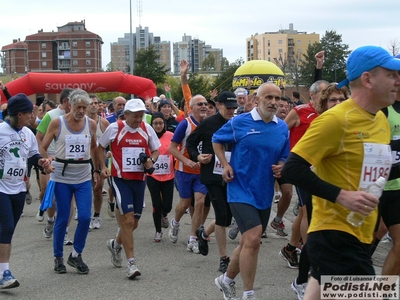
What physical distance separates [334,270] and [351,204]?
1.43 ft

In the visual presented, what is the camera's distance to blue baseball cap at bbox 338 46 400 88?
3.72 meters

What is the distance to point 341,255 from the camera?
369cm

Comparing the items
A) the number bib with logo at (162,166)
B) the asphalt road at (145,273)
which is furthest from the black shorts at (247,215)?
the number bib with logo at (162,166)

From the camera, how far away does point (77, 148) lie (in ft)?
26.1

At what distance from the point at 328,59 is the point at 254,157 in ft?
191

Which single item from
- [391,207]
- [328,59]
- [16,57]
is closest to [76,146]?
[391,207]

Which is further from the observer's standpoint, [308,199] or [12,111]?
[12,111]

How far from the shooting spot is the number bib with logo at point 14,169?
702 cm

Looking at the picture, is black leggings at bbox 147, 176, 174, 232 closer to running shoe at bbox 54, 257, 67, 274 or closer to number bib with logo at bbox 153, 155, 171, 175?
number bib with logo at bbox 153, 155, 171, 175

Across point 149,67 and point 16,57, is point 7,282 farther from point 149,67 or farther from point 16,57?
point 16,57

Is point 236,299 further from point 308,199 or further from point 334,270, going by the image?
point 334,270

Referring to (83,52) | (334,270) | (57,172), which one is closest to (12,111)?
(57,172)

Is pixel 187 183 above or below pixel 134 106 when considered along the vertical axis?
below

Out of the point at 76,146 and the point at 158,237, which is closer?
the point at 76,146
